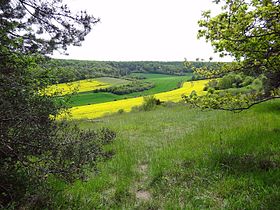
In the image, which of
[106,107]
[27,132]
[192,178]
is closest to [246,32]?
[192,178]

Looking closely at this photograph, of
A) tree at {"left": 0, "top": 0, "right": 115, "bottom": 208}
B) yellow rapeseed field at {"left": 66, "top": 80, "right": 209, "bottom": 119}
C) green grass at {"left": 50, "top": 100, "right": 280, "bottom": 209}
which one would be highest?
tree at {"left": 0, "top": 0, "right": 115, "bottom": 208}

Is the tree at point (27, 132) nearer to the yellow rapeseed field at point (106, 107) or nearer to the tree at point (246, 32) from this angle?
the tree at point (246, 32)

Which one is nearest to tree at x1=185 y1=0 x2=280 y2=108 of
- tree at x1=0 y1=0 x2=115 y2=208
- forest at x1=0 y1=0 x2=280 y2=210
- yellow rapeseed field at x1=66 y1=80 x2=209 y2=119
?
forest at x1=0 y1=0 x2=280 y2=210

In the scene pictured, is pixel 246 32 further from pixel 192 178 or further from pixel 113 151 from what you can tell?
pixel 113 151

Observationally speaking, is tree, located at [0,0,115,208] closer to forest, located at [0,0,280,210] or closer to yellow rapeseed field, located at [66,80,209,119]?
forest, located at [0,0,280,210]

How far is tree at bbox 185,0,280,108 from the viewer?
280 inches

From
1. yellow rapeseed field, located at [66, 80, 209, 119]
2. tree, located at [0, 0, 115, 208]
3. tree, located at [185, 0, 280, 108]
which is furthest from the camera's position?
yellow rapeseed field, located at [66, 80, 209, 119]

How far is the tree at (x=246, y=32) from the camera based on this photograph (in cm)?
711

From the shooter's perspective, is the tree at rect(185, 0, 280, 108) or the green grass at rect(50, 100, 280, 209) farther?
the tree at rect(185, 0, 280, 108)

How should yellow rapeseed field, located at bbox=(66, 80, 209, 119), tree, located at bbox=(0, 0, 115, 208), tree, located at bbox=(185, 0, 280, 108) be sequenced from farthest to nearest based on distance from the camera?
yellow rapeseed field, located at bbox=(66, 80, 209, 119), tree, located at bbox=(185, 0, 280, 108), tree, located at bbox=(0, 0, 115, 208)

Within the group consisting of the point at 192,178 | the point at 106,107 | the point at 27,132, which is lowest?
the point at 106,107

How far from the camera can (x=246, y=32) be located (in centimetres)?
743

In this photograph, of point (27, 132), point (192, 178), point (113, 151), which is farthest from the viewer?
point (113, 151)

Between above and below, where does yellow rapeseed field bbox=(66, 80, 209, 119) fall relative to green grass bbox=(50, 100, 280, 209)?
below
